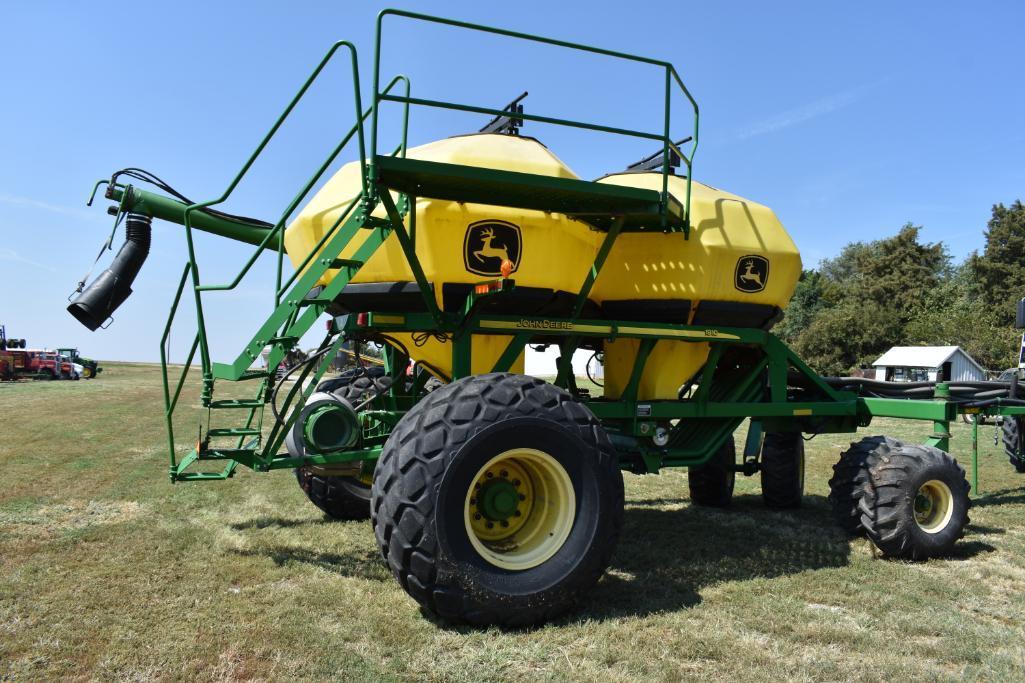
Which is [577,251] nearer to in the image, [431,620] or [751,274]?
[751,274]

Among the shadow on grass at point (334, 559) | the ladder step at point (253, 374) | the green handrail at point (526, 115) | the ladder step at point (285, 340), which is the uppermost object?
the green handrail at point (526, 115)

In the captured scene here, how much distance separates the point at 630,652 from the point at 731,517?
13.2 feet

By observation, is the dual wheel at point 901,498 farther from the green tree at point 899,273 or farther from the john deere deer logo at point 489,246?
the green tree at point 899,273

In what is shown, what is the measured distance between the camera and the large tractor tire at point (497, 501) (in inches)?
156

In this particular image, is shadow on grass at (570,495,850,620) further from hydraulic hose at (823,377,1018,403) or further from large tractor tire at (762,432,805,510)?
hydraulic hose at (823,377,1018,403)

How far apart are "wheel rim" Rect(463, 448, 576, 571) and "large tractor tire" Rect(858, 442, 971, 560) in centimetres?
298

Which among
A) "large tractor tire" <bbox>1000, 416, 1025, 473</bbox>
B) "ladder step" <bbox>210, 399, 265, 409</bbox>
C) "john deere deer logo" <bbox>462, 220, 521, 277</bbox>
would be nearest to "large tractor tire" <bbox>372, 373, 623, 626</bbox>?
"john deere deer logo" <bbox>462, 220, 521, 277</bbox>

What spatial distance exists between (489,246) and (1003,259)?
52548mm

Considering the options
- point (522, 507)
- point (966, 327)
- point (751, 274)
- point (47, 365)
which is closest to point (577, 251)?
point (751, 274)

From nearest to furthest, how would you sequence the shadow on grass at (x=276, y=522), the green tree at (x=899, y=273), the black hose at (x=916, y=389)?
1. the shadow on grass at (x=276, y=522)
2. the black hose at (x=916, y=389)
3. the green tree at (x=899, y=273)

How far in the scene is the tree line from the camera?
134 feet

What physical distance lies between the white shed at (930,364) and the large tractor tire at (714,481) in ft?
95.9

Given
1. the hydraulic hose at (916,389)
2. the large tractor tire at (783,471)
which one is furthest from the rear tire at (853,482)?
the large tractor tire at (783,471)

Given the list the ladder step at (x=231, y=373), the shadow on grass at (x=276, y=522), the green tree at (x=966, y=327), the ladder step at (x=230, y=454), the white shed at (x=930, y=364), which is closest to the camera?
the ladder step at (x=231, y=373)
